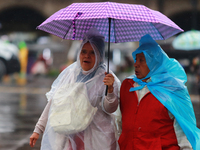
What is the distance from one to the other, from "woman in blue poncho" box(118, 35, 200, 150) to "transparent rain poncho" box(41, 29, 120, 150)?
164 millimetres

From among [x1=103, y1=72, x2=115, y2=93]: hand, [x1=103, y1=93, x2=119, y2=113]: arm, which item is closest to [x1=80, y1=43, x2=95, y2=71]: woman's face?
[x1=103, y1=72, x2=115, y2=93]: hand

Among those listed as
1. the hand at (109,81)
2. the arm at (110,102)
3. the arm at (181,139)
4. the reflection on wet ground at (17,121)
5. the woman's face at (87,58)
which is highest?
the woman's face at (87,58)

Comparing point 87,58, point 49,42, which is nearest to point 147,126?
point 87,58

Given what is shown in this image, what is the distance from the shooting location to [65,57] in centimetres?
2212

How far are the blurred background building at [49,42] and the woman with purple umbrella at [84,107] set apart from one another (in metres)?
16.2

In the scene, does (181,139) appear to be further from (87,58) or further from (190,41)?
(190,41)

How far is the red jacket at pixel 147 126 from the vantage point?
103 inches

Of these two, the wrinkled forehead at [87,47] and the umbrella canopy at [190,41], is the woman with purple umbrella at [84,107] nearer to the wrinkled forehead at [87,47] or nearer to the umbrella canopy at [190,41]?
the wrinkled forehead at [87,47]

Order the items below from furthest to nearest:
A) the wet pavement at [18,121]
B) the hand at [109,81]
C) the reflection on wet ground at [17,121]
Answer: the reflection on wet ground at [17,121], the wet pavement at [18,121], the hand at [109,81]

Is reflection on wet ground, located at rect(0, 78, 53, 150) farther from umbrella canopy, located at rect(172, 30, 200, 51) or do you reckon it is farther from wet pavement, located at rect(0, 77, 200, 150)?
umbrella canopy, located at rect(172, 30, 200, 51)

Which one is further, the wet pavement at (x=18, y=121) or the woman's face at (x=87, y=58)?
the wet pavement at (x=18, y=121)

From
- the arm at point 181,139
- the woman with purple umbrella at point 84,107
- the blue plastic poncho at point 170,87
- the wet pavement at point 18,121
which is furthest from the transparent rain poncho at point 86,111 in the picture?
the wet pavement at point 18,121

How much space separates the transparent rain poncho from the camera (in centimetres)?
271

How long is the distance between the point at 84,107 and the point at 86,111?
1.6 inches
